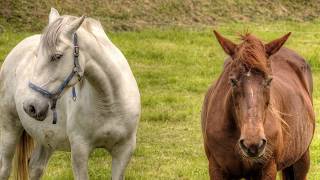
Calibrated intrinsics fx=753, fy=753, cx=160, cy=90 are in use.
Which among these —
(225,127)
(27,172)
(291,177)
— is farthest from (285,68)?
(27,172)

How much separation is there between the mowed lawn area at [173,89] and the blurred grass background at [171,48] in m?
0.01

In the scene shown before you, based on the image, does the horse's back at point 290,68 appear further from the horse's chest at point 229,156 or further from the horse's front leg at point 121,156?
the horse's front leg at point 121,156

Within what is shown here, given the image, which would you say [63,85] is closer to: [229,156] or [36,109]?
[36,109]

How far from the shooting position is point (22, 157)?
21.2ft

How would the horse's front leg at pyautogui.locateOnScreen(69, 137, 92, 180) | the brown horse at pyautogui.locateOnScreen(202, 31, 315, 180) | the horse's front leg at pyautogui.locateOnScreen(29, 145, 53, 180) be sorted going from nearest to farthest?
the brown horse at pyautogui.locateOnScreen(202, 31, 315, 180) → the horse's front leg at pyautogui.locateOnScreen(69, 137, 92, 180) → the horse's front leg at pyautogui.locateOnScreen(29, 145, 53, 180)

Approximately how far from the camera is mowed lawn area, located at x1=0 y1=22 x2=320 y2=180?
7.54 metres

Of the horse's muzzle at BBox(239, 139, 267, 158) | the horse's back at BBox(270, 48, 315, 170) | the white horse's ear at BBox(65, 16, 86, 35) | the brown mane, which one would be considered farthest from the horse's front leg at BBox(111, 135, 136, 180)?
the horse's muzzle at BBox(239, 139, 267, 158)

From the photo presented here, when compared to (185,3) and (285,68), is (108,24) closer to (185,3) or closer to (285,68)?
(185,3)

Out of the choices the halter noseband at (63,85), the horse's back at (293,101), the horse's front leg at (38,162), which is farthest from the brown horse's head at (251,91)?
the horse's front leg at (38,162)

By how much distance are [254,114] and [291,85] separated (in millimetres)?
1486

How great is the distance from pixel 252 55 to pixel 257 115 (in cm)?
38

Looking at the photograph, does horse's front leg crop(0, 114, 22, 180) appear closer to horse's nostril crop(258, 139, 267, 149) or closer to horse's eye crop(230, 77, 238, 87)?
horse's eye crop(230, 77, 238, 87)

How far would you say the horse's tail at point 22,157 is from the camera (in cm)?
645

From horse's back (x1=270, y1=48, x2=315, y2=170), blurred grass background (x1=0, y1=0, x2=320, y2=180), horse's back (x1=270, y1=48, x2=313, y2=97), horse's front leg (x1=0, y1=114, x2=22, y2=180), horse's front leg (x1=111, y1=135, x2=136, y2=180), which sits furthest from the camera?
blurred grass background (x1=0, y1=0, x2=320, y2=180)
